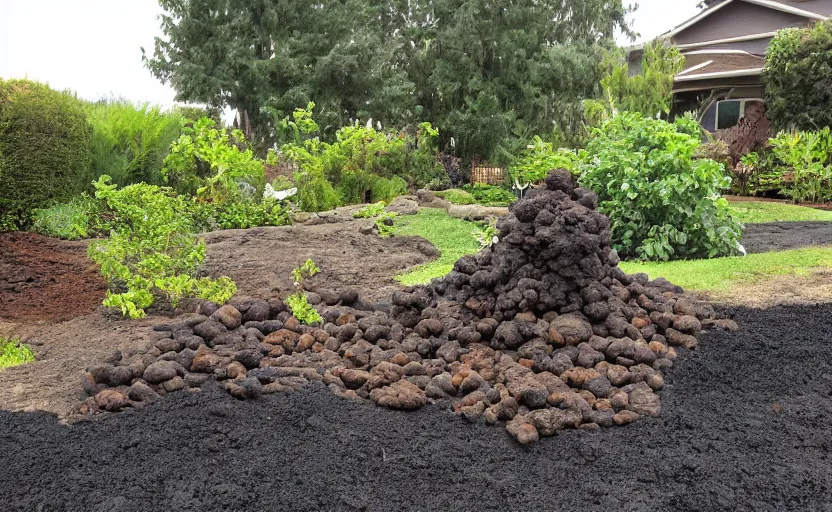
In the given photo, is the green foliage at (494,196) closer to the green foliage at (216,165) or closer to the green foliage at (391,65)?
the green foliage at (216,165)

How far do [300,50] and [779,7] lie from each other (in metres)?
14.9

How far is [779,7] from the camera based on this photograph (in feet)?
74.5

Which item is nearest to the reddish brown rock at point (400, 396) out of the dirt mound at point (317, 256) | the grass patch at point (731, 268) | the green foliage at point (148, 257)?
the dirt mound at point (317, 256)

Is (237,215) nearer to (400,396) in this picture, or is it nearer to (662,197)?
(662,197)

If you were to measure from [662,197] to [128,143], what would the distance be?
8.54 m

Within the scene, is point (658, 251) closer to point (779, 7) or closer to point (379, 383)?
point (379, 383)

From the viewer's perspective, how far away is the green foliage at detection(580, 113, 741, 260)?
6.85 m

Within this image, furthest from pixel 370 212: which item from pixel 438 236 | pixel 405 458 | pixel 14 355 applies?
pixel 405 458

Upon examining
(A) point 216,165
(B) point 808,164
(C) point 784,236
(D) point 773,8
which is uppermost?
(D) point 773,8

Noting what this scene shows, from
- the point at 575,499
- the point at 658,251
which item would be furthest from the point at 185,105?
the point at 575,499

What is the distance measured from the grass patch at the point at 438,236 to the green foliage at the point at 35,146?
458 cm

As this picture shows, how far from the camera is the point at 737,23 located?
24.2m

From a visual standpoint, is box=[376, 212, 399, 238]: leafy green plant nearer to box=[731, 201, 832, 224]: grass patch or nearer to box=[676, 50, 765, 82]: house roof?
box=[731, 201, 832, 224]: grass patch

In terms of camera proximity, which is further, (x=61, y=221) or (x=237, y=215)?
(x=237, y=215)
